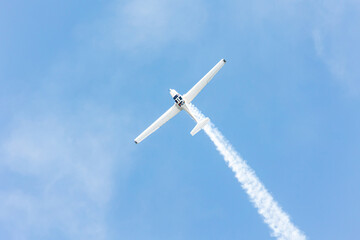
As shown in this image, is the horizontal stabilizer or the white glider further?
the white glider

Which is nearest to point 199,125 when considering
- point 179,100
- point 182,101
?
point 182,101

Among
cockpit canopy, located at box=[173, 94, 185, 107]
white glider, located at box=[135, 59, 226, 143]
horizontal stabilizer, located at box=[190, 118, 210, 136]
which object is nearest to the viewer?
horizontal stabilizer, located at box=[190, 118, 210, 136]

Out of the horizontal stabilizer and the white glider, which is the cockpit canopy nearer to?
the white glider

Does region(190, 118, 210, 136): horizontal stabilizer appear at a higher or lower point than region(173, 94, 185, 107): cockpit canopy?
lower

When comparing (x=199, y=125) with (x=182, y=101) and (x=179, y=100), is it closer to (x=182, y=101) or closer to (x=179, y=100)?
(x=182, y=101)

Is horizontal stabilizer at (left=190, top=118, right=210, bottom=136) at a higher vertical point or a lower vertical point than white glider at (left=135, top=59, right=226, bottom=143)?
lower

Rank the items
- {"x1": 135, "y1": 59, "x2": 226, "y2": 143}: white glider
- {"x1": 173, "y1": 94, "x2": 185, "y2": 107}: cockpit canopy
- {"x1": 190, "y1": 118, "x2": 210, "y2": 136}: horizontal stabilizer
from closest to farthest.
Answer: {"x1": 190, "y1": 118, "x2": 210, "y2": 136}: horizontal stabilizer, {"x1": 173, "y1": 94, "x2": 185, "y2": 107}: cockpit canopy, {"x1": 135, "y1": 59, "x2": 226, "y2": 143}: white glider

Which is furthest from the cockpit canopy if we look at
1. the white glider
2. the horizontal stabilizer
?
the horizontal stabilizer

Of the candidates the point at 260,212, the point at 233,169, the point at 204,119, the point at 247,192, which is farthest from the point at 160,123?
the point at 260,212

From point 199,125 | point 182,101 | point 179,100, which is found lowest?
point 199,125

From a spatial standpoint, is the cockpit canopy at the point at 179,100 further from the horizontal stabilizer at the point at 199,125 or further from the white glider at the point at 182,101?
the horizontal stabilizer at the point at 199,125

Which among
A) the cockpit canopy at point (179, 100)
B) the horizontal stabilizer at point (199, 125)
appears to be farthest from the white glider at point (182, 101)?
the horizontal stabilizer at point (199, 125)

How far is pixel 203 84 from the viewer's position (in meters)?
58.9

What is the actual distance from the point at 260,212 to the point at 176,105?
2564 centimetres
